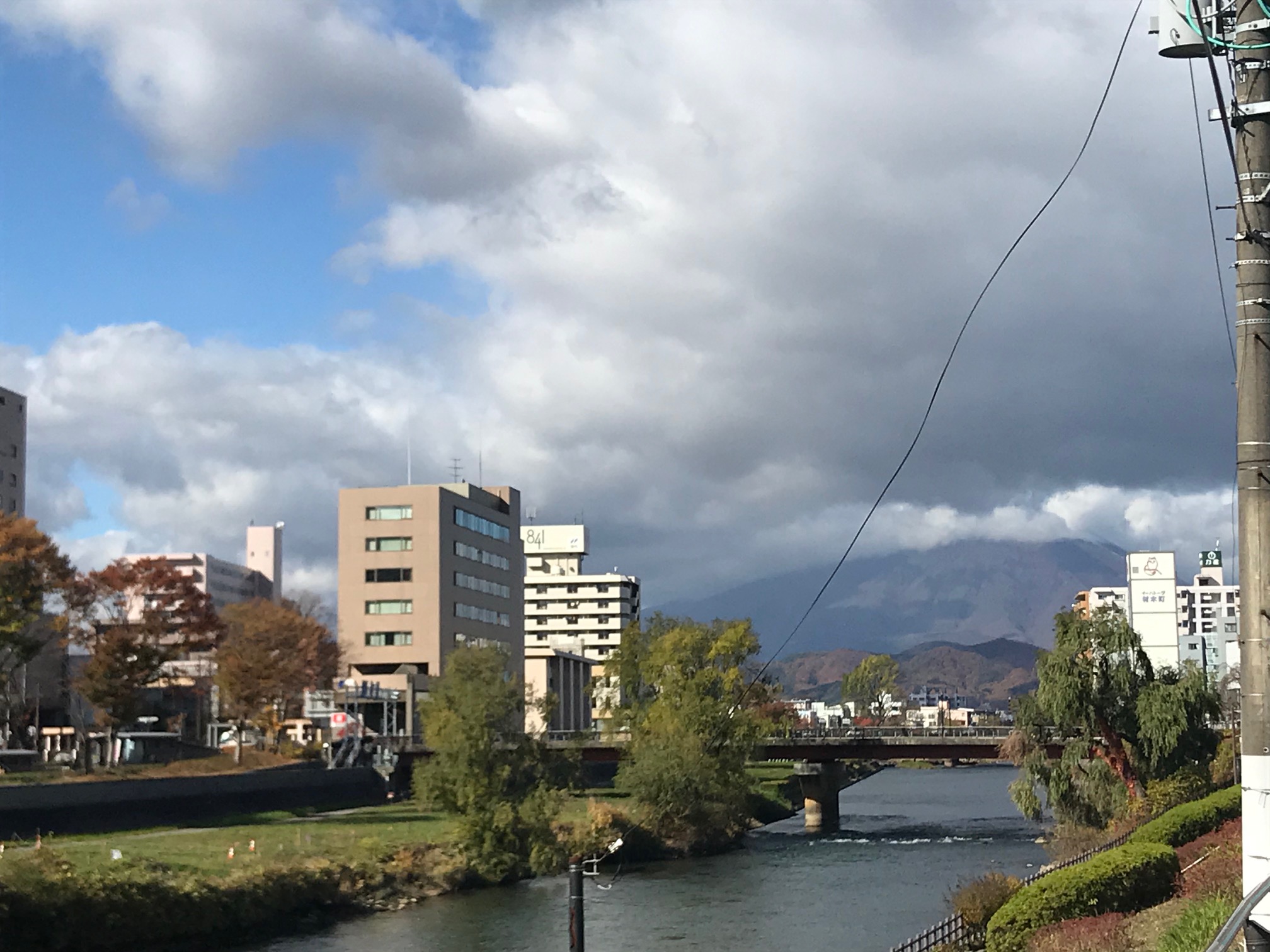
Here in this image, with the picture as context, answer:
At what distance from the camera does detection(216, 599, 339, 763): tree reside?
10456cm

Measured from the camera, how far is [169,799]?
7312 cm

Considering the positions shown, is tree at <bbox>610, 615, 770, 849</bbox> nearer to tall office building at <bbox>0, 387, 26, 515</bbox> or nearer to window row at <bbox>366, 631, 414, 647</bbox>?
window row at <bbox>366, 631, 414, 647</bbox>

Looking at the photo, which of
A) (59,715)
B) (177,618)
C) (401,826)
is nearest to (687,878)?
(401,826)

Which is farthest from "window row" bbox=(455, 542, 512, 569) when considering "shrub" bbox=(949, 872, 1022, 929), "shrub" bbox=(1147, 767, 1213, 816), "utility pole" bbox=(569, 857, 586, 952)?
"utility pole" bbox=(569, 857, 586, 952)

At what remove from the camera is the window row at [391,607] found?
136m

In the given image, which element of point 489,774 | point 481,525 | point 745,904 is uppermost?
point 481,525

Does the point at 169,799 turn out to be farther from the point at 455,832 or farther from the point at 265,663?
the point at 265,663

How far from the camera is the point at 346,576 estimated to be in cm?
13862

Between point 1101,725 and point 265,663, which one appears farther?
point 265,663

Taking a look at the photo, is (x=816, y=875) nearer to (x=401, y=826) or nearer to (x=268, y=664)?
(x=401, y=826)

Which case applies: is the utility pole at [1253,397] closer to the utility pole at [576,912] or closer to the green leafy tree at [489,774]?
the utility pole at [576,912]

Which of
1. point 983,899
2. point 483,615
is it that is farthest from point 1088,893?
point 483,615

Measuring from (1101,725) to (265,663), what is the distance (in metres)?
66.5

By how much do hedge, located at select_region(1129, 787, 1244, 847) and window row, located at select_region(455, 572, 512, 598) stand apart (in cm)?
10085
